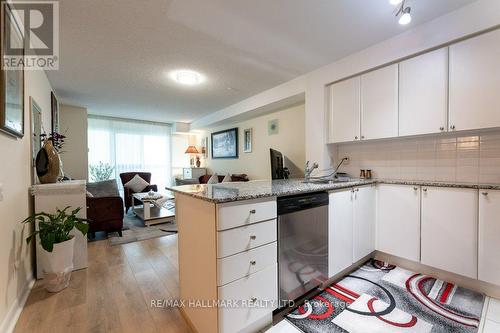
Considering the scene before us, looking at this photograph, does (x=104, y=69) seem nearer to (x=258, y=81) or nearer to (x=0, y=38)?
(x=0, y=38)

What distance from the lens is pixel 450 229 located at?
191 centimetres

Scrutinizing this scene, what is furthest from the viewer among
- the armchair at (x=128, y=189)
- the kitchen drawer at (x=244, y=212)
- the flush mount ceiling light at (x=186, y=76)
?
the armchair at (x=128, y=189)

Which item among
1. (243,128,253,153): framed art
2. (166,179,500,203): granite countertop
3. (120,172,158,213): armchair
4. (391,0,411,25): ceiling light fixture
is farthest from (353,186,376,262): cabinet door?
(120,172,158,213): armchair

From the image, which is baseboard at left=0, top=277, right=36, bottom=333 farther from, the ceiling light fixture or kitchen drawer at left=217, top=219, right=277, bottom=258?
the ceiling light fixture

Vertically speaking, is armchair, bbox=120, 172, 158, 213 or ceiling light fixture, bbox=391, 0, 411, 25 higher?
ceiling light fixture, bbox=391, 0, 411, 25

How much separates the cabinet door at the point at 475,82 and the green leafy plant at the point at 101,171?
6.69 meters

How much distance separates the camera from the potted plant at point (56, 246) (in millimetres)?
1868

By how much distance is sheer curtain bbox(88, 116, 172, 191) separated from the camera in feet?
18.2

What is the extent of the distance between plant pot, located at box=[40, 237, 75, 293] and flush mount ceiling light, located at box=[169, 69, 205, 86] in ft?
7.68

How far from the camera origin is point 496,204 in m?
1.70

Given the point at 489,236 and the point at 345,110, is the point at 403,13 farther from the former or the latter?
the point at 489,236

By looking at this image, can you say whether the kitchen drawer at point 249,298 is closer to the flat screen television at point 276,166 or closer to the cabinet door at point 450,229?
the flat screen television at point 276,166

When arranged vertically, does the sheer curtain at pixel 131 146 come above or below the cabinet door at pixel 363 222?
above

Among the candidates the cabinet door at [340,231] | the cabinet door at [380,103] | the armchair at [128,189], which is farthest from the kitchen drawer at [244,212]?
the armchair at [128,189]
